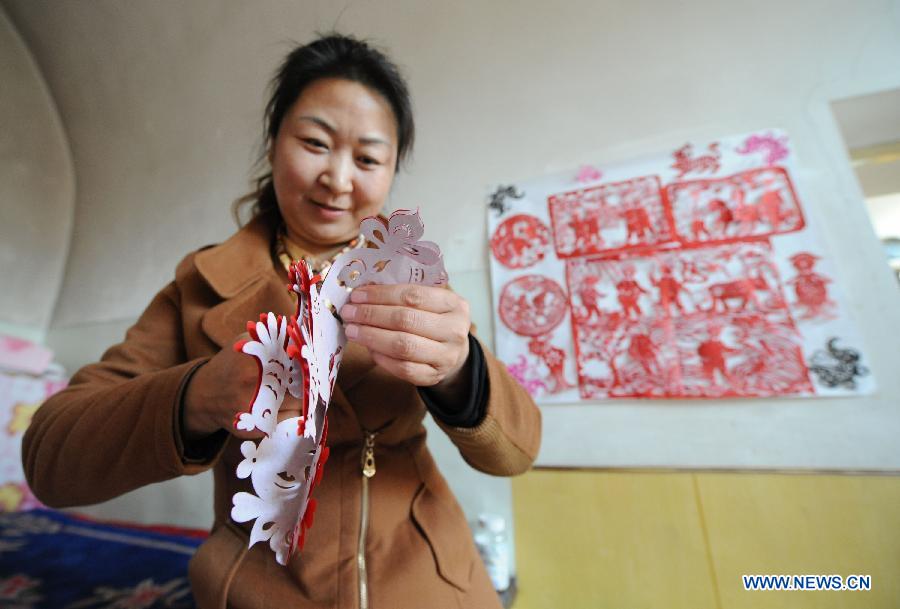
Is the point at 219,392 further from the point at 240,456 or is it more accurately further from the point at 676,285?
the point at 676,285

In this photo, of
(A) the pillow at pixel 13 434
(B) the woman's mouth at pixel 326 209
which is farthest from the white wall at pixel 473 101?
(B) the woman's mouth at pixel 326 209

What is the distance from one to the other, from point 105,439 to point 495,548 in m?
0.72

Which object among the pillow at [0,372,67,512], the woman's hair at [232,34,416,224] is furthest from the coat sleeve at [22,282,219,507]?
the pillow at [0,372,67,512]

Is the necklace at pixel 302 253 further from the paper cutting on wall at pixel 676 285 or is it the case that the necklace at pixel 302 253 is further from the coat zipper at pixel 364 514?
the paper cutting on wall at pixel 676 285

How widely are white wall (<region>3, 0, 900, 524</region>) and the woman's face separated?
0.52 meters

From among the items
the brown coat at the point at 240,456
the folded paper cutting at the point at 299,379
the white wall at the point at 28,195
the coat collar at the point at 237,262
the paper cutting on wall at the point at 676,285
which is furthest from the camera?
the white wall at the point at 28,195

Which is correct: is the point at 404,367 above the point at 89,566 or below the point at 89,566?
above

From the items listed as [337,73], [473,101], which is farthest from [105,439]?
[473,101]

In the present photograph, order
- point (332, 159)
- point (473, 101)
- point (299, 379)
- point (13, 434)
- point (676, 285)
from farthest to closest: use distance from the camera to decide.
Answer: point (13, 434), point (473, 101), point (676, 285), point (332, 159), point (299, 379)

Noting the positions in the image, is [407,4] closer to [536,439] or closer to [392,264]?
[392,264]

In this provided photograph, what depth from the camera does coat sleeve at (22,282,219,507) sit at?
38 centimetres

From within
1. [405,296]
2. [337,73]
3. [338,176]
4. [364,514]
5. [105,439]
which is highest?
[337,73]

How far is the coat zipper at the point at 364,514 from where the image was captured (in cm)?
42

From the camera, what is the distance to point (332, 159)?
1.84ft
